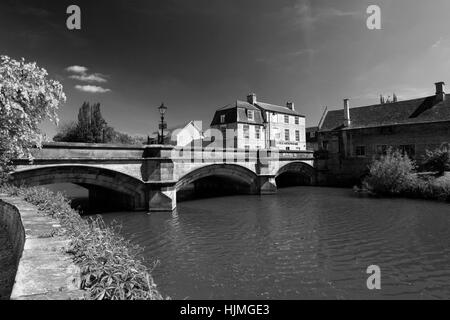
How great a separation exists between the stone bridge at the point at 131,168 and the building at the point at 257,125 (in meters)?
16.1

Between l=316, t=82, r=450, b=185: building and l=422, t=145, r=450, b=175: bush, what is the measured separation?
318cm

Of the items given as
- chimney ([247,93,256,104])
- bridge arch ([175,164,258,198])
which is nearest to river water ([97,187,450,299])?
bridge arch ([175,164,258,198])

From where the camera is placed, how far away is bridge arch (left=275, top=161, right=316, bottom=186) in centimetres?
2738

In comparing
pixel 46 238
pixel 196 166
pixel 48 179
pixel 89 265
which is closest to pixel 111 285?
pixel 89 265

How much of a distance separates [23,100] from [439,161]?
95.0ft

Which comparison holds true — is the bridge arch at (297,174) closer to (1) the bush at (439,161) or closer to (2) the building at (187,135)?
(1) the bush at (439,161)

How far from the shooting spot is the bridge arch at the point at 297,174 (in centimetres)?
2738

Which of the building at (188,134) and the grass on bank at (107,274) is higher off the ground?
the building at (188,134)

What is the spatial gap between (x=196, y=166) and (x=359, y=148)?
2198cm

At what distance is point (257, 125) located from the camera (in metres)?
40.7

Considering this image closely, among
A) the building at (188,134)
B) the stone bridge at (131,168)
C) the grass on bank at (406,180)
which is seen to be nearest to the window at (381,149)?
the grass on bank at (406,180)

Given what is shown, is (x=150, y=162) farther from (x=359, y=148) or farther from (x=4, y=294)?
(x=359, y=148)

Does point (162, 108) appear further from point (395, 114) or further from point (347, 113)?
point (395, 114)

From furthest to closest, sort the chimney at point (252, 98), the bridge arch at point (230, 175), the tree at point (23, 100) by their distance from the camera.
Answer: the chimney at point (252, 98)
the bridge arch at point (230, 175)
the tree at point (23, 100)
